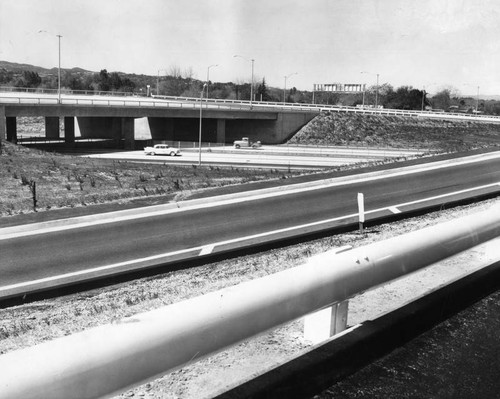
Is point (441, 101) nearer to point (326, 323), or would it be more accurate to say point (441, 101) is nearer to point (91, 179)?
point (91, 179)

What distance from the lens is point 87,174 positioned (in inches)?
1351

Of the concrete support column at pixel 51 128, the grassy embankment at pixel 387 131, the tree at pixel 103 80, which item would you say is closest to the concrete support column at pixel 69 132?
the concrete support column at pixel 51 128

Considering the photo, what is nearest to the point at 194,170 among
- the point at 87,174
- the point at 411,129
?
the point at 87,174

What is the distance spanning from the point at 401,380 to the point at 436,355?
1.87 feet

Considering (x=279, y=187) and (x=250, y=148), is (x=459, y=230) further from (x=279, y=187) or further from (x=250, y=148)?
(x=250, y=148)

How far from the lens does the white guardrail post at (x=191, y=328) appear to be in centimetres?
257

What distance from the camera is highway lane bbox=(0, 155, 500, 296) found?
15039mm

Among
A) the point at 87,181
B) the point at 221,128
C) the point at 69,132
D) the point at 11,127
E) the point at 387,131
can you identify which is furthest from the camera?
the point at 387,131

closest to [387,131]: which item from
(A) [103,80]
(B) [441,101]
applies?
(B) [441,101]

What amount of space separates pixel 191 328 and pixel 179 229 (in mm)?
14850

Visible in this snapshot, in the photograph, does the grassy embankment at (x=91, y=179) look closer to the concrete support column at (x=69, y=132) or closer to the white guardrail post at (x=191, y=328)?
the white guardrail post at (x=191, y=328)

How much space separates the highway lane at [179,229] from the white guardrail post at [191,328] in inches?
426

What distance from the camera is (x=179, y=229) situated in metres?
18.0

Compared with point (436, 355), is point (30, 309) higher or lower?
lower
